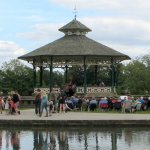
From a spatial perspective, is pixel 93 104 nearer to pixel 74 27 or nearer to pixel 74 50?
pixel 74 50

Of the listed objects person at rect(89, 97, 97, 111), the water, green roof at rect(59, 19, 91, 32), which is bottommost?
the water

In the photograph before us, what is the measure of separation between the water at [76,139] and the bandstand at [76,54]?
2124cm

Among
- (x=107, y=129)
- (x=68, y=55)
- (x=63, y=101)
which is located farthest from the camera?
(x=68, y=55)

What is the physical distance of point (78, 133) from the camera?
85.4 feet

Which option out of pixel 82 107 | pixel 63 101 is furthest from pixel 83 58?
pixel 63 101

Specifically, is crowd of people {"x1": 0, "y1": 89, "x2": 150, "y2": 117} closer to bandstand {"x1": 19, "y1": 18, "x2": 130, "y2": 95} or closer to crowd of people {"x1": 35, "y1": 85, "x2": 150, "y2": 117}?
crowd of people {"x1": 35, "y1": 85, "x2": 150, "y2": 117}

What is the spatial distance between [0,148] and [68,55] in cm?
3003

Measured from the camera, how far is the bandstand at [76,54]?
165 feet

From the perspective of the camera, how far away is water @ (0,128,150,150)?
2091cm

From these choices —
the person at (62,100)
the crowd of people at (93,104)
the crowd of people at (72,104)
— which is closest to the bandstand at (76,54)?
the crowd of people at (72,104)

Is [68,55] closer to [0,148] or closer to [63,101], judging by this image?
[63,101]

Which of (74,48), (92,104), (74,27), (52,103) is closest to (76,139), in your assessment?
(52,103)

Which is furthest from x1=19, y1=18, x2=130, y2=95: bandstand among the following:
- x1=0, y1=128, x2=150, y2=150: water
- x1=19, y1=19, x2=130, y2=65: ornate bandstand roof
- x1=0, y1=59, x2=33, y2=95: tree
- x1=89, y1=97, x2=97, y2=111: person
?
x1=0, y1=59, x2=33, y2=95: tree

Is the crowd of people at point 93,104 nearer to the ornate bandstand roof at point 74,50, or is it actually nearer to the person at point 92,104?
the person at point 92,104
